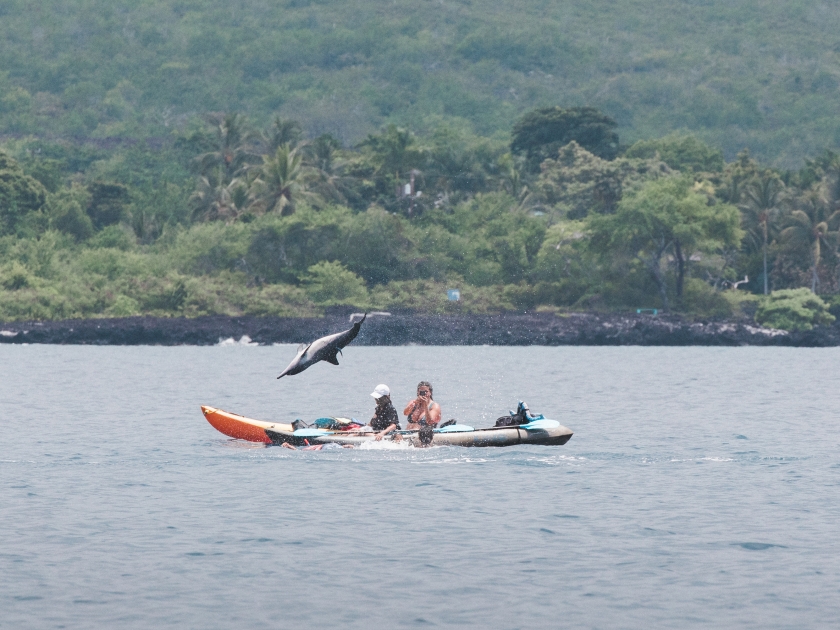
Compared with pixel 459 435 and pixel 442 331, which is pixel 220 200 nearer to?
pixel 442 331

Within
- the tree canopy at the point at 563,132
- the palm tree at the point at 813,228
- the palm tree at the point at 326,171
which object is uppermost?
the tree canopy at the point at 563,132

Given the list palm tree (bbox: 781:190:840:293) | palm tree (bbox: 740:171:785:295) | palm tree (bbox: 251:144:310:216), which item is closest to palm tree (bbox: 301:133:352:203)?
palm tree (bbox: 251:144:310:216)

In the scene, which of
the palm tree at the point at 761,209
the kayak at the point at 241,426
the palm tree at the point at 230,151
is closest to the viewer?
the kayak at the point at 241,426

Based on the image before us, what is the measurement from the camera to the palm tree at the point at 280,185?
89.1 metres

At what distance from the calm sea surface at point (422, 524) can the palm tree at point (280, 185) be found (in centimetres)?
5063

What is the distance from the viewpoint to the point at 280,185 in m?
90.4

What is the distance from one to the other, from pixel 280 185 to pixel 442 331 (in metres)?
15.9

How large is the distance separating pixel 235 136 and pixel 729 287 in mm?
36379

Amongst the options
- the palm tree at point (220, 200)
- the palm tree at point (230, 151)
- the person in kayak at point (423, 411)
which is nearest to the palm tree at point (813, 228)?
the palm tree at point (220, 200)

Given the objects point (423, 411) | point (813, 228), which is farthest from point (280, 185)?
point (423, 411)

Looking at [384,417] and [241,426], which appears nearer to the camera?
[384,417]

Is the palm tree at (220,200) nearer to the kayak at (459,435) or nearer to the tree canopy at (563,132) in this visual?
the tree canopy at (563,132)

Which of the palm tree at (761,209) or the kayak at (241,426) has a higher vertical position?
the palm tree at (761,209)

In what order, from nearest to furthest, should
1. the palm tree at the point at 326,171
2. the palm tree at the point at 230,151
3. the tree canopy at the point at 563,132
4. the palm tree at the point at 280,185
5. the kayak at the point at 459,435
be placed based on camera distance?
the kayak at the point at 459,435, the palm tree at the point at 280,185, the palm tree at the point at 326,171, the palm tree at the point at 230,151, the tree canopy at the point at 563,132
